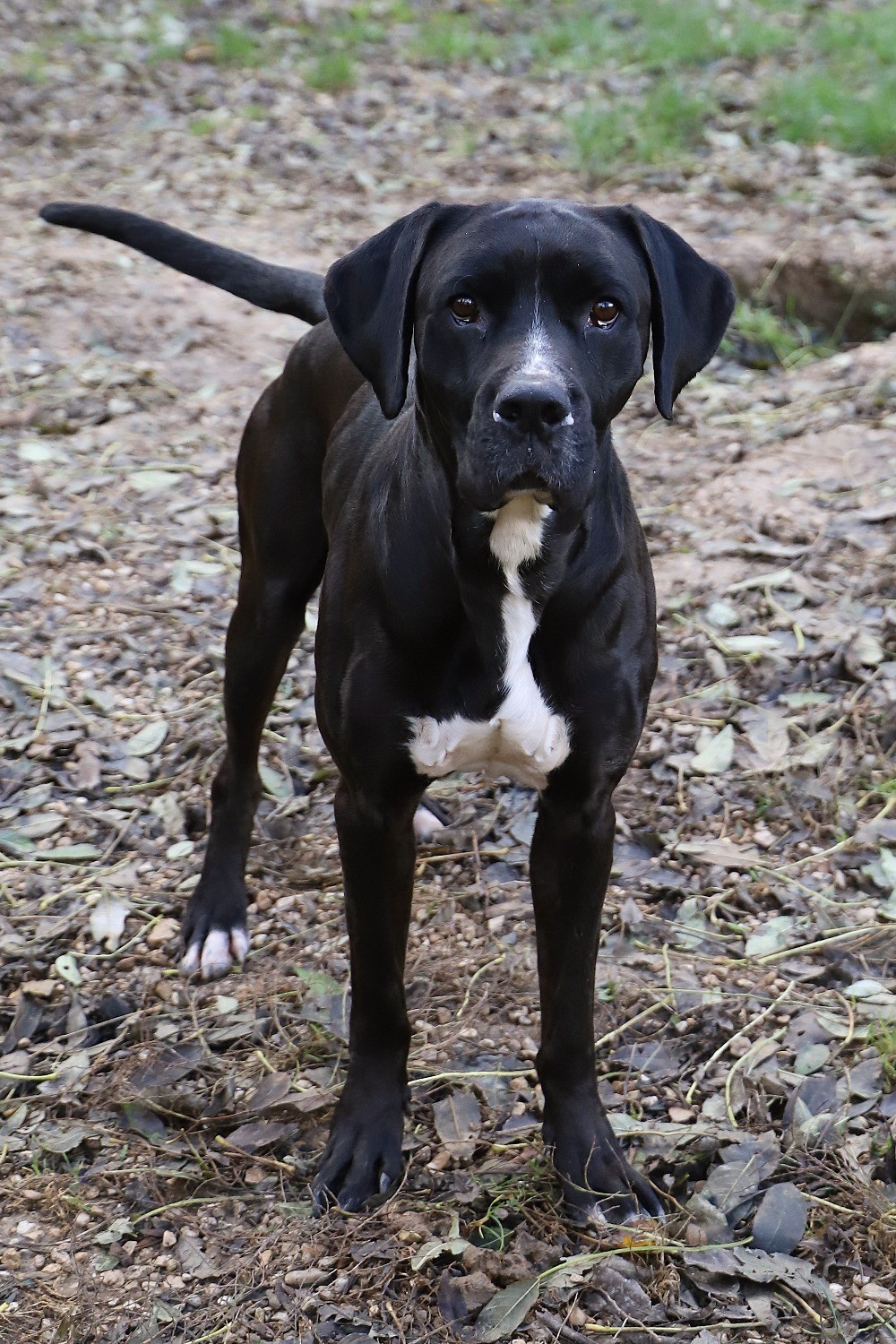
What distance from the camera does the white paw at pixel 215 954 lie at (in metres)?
3.46

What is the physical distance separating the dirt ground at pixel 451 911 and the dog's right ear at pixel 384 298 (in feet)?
4.77

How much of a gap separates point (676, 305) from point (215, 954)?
6.01 feet

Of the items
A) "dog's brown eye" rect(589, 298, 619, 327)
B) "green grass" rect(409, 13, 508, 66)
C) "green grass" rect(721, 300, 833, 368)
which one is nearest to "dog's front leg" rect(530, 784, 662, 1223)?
"dog's brown eye" rect(589, 298, 619, 327)

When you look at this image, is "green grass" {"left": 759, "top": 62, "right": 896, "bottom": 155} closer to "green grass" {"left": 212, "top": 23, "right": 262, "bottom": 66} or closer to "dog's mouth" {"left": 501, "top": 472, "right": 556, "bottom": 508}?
"green grass" {"left": 212, "top": 23, "right": 262, "bottom": 66}

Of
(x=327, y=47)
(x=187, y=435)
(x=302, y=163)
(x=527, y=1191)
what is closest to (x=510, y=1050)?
(x=527, y=1191)

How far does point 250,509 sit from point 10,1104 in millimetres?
1412

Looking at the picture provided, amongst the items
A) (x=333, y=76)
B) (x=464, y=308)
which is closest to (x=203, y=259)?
(x=464, y=308)

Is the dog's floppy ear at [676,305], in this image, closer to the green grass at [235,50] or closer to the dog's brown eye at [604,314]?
the dog's brown eye at [604,314]

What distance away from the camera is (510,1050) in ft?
10.5

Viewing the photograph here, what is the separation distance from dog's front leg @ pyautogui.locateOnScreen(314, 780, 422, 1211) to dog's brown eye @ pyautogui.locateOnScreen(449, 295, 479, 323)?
0.84m

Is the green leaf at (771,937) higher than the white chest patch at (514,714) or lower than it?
lower

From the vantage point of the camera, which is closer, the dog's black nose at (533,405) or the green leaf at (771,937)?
the dog's black nose at (533,405)

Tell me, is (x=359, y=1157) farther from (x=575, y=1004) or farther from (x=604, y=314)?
(x=604, y=314)

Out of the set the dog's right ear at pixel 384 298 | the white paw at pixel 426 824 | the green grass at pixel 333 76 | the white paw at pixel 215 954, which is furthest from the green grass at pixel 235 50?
the dog's right ear at pixel 384 298
